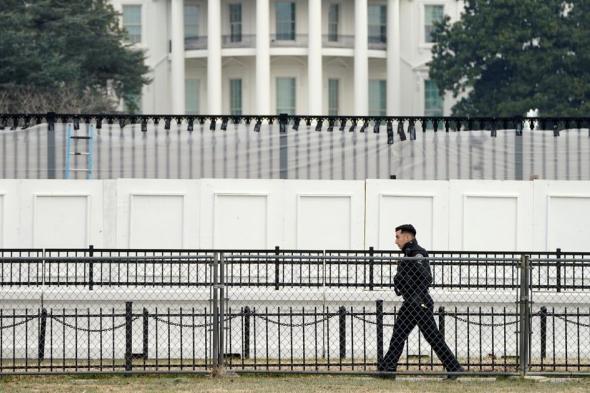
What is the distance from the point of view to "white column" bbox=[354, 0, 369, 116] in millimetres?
86250

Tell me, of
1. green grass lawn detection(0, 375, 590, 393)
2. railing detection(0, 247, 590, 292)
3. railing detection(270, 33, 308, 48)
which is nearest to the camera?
green grass lawn detection(0, 375, 590, 393)

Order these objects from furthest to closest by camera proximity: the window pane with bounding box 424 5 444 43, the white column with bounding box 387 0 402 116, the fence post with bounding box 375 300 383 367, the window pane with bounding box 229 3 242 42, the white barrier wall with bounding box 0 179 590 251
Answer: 1. the window pane with bounding box 424 5 444 43
2. the window pane with bounding box 229 3 242 42
3. the white column with bounding box 387 0 402 116
4. the white barrier wall with bounding box 0 179 590 251
5. the fence post with bounding box 375 300 383 367

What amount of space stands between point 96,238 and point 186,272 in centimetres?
142

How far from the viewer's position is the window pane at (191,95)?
90.4m

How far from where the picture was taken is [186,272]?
23.1 meters

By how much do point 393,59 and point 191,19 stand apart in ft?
33.1

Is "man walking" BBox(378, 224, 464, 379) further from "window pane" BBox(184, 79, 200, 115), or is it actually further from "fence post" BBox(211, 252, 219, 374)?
"window pane" BBox(184, 79, 200, 115)

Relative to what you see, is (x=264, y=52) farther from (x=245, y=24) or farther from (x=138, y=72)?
(x=138, y=72)

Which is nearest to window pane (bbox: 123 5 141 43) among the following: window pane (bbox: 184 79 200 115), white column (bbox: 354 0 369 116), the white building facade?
the white building facade

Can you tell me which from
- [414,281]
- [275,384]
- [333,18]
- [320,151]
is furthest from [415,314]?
[333,18]

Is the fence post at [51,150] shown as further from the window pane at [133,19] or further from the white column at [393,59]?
the window pane at [133,19]

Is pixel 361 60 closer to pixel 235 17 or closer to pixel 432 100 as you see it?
pixel 432 100

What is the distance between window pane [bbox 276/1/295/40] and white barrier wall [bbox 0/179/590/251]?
67.7 metres

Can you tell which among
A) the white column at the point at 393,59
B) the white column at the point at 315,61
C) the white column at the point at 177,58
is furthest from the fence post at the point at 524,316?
the white column at the point at 393,59
